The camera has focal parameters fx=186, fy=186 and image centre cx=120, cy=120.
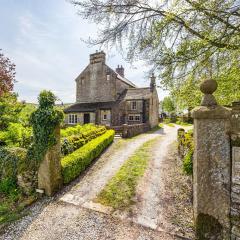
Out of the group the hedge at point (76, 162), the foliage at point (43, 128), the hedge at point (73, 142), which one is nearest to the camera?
the foliage at point (43, 128)

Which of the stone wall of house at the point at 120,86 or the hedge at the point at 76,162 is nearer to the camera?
the hedge at the point at 76,162

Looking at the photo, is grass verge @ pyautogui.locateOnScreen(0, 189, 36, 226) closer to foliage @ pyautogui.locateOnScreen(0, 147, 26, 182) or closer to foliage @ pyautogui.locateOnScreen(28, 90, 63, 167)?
foliage @ pyautogui.locateOnScreen(0, 147, 26, 182)

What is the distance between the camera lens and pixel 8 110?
13734 millimetres

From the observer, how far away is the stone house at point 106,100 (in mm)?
29406

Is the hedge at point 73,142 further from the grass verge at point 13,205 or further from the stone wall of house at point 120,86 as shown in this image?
the stone wall of house at point 120,86

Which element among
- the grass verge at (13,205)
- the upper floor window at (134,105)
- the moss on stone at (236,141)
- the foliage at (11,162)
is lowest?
the grass verge at (13,205)

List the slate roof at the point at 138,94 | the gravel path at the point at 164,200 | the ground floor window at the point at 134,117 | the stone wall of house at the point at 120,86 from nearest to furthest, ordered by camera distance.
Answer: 1. the gravel path at the point at 164,200
2. the slate roof at the point at 138,94
3. the ground floor window at the point at 134,117
4. the stone wall of house at the point at 120,86

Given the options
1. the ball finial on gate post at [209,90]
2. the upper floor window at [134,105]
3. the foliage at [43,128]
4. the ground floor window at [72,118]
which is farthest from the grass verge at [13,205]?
the upper floor window at [134,105]

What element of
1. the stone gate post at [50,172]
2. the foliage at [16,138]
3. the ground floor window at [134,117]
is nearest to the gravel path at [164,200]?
the stone gate post at [50,172]

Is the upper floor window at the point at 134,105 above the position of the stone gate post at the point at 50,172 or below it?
above

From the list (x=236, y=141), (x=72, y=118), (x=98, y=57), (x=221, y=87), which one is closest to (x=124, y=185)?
(x=236, y=141)

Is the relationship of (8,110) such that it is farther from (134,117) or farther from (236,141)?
(134,117)

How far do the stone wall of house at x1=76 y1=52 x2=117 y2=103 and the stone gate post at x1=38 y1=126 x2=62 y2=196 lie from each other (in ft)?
76.6

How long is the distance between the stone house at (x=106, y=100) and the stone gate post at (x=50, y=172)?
814 inches
